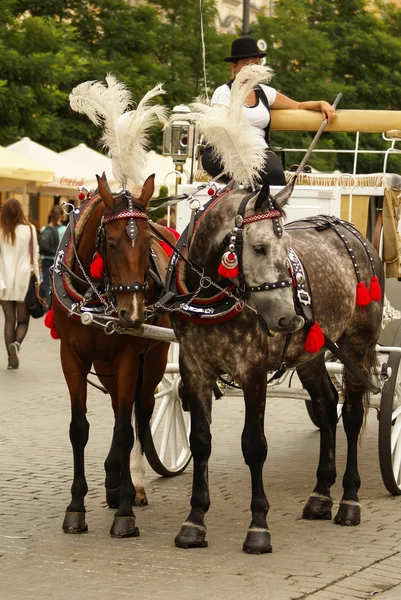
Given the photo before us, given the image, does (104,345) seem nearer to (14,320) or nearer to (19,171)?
(14,320)

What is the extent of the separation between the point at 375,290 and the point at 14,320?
7.58 meters

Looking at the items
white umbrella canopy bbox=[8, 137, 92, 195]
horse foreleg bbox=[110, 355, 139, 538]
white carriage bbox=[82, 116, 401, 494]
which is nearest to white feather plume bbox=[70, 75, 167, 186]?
horse foreleg bbox=[110, 355, 139, 538]

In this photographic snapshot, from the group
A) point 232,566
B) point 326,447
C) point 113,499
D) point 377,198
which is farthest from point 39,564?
point 377,198

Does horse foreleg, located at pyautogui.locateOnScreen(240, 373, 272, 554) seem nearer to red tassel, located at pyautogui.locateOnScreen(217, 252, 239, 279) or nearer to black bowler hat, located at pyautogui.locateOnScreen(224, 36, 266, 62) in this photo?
red tassel, located at pyautogui.locateOnScreen(217, 252, 239, 279)

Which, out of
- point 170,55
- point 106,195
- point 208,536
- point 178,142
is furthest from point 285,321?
point 170,55

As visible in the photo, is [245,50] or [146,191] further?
[245,50]

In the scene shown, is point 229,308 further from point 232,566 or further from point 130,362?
A: point 232,566

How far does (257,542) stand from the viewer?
6297 mm

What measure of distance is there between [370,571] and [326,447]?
5.37 ft

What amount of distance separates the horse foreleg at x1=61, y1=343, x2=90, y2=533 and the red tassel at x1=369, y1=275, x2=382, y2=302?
1.82m

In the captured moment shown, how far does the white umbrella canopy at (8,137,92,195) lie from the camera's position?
22.1 metres

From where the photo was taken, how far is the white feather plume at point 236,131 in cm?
642

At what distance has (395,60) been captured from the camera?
33219mm

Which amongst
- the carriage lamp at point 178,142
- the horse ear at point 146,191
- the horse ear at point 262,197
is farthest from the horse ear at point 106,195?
the carriage lamp at point 178,142
